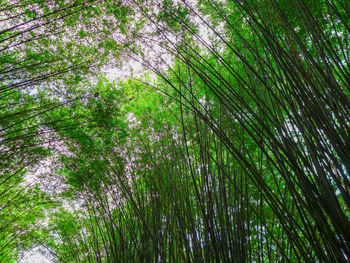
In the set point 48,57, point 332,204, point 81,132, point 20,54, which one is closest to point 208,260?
point 332,204

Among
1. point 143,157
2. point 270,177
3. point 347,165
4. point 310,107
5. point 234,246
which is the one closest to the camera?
point 347,165

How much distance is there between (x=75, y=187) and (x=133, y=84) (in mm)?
2373

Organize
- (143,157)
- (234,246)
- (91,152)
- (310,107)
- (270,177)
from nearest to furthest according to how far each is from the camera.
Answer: (310,107) < (234,246) < (143,157) < (91,152) < (270,177)

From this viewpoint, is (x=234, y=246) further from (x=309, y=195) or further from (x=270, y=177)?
(x=270, y=177)

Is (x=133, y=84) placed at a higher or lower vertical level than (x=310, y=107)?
higher

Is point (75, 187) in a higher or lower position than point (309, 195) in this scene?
higher

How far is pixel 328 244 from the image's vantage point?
979mm

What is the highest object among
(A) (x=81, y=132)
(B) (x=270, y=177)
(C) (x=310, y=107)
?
(A) (x=81, y=132)

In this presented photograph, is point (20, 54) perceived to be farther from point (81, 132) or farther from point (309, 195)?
point (309, 195)

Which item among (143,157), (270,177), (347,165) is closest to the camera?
(347,165)

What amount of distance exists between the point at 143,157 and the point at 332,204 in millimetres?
2690

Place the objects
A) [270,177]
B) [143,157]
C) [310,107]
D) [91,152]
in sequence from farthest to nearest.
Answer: [270,177] → [91,152] → [143,157] → [310,107]

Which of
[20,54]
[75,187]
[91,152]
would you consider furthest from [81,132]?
[20,54]

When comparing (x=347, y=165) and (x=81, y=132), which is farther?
(x=81, y=132)
